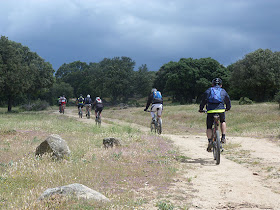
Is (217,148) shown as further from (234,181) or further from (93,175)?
(93,175)

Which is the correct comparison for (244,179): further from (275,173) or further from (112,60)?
(112,60)

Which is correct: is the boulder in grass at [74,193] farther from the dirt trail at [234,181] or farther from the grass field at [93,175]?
the dirt trail at [234,181]

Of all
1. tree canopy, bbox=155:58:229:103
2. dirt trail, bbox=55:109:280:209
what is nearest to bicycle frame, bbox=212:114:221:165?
dirt trail, bbox=55:109:280:209

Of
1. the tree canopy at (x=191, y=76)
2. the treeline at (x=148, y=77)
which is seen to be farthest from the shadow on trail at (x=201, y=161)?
the tree canopy at (x=191, y=76)

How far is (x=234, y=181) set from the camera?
6707mm

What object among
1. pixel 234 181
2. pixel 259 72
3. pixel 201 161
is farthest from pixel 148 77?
pixel 234 181

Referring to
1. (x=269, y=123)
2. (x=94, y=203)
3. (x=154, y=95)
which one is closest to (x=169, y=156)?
(x=94, y=203)

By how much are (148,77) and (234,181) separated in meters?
74.1

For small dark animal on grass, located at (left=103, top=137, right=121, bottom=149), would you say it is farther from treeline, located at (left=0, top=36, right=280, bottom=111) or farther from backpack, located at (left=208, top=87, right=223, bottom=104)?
treeline, located at (left=0, top=36, right=280, bottom=111)

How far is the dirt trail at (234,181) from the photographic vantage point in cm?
520

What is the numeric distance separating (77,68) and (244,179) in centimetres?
12531

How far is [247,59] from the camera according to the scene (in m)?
54.8

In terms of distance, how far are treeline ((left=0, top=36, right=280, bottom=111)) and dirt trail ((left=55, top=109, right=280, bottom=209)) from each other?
2264 centimetres

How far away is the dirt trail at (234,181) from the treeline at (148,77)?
891 inches
